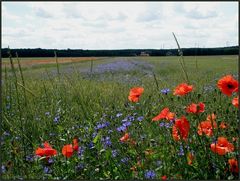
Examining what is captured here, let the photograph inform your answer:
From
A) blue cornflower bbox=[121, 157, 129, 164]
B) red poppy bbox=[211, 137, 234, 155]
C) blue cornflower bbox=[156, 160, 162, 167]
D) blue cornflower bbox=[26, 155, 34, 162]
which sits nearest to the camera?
red poppy bbox=[211, 137, 234, 155]

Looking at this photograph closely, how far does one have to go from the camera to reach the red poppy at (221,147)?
209 cm

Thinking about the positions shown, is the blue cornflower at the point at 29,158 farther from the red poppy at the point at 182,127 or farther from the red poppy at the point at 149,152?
the red poppy at the point at 182,127

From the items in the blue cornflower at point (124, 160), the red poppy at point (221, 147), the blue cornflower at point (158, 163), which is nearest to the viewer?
the red poppy at point (221, 147)

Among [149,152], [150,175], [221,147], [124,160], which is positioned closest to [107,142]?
[124,160]

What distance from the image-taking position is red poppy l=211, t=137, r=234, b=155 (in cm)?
209

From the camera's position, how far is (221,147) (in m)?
2.12

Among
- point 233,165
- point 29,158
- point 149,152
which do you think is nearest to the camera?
point 233,165

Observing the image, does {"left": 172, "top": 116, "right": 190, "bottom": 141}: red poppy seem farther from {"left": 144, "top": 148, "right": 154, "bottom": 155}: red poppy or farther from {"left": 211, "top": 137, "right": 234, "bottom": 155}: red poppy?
{"left": 144, "top": 148, "right": 154, "bottom": 155}: red poppy

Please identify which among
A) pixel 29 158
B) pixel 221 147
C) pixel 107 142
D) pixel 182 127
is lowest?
pixel 29 158

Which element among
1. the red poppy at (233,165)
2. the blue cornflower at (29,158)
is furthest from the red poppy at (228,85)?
the blue cornflower at (29,158)

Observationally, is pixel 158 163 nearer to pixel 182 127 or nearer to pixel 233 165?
pixel 182 127

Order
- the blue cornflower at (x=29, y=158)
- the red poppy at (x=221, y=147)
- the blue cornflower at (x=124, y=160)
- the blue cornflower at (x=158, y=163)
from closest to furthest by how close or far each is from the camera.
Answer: the red poppy at (x=221, y=147) < the blue cornflower at (x=158, y=163) < the blue cornflower at (x=124, y=160) < the blue cornflower at (x=29, y=158)

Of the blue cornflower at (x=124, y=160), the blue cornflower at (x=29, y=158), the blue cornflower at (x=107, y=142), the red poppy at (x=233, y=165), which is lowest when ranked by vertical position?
the blue cornflower at (x=29, y=158)

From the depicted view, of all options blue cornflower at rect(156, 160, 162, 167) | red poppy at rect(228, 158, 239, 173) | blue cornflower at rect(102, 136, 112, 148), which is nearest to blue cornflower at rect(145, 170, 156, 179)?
blue cornflower at rect(156, 160, 162, 167)
